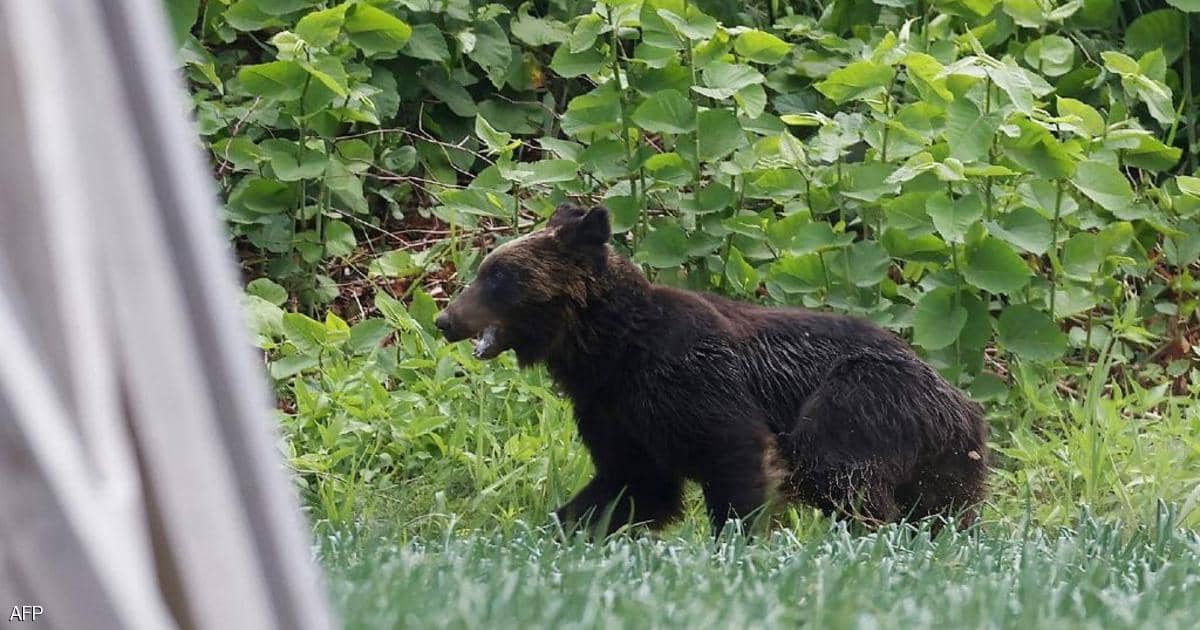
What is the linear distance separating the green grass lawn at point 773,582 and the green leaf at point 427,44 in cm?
489

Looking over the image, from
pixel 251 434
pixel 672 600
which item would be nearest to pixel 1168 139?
pixel 672 600

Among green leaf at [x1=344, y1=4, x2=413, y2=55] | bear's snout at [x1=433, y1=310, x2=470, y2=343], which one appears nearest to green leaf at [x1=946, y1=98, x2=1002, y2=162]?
bear's snout at [x1=433, y1=310, x2=470, y2=343]

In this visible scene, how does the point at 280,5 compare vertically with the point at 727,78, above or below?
above

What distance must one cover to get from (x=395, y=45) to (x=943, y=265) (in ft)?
9.78

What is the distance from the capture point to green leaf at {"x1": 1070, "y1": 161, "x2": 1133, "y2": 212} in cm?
756

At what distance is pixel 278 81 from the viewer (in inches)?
314

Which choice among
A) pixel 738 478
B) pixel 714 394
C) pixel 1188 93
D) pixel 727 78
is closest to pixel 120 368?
pixel 738 478

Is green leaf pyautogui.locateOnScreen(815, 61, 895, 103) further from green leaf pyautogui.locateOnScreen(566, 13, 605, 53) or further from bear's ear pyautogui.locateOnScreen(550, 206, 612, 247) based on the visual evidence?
bear's ear pyautogui.locateOnScreen(550, 206, 612, 247)

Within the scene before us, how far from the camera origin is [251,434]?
2.42 metres

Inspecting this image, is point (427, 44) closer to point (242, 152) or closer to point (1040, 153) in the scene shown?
point (242, 152)

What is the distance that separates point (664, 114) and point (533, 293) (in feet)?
5.20

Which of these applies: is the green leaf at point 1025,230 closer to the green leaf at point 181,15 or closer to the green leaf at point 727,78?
the green leaf at point 727,78

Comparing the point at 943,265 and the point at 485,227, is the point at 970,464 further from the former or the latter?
the point at 485,227

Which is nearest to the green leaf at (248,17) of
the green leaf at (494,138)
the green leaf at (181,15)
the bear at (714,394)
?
the green leaf at (181,15)
